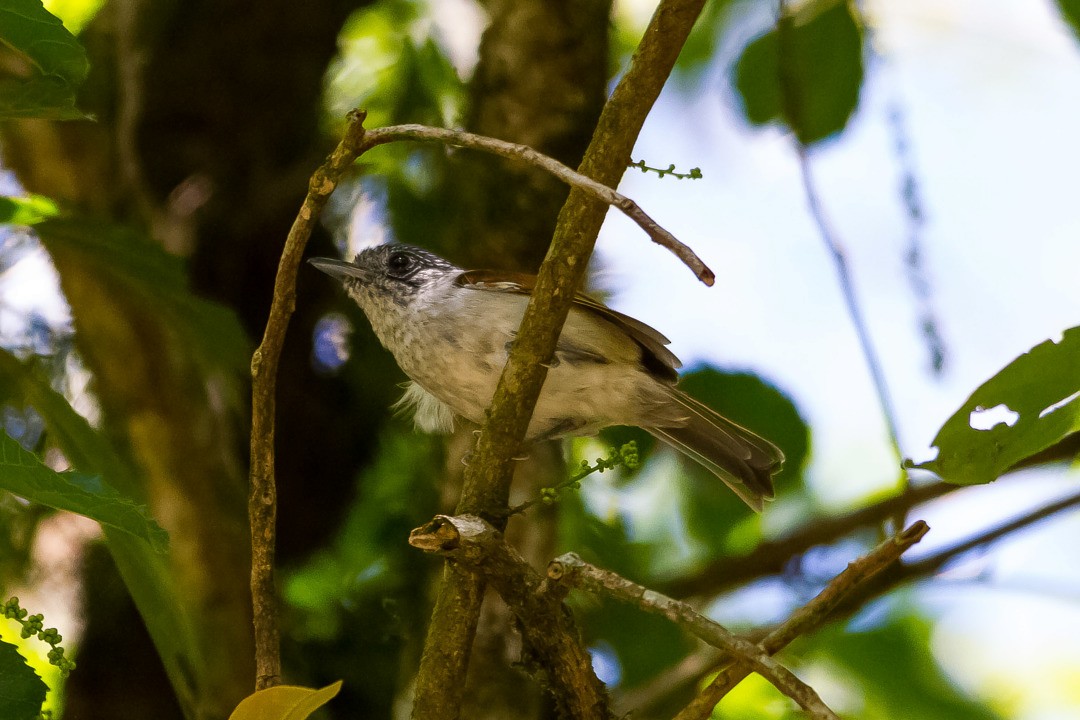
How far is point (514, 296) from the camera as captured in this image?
131 inches

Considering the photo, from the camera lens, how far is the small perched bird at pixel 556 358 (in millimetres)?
3309

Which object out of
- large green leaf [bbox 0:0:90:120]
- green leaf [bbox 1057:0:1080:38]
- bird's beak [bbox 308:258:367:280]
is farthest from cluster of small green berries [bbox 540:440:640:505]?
bird's beak [bbox 308:258:367:280]

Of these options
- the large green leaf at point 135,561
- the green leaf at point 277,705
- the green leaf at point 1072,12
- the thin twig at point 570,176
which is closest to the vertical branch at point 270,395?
the thin twig at point 570,176

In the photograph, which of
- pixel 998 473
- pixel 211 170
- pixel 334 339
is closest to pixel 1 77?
pixel 211 170

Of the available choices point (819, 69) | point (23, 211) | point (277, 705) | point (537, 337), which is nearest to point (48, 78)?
point (23, 211)

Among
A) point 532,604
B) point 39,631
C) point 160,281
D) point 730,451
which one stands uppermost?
point 730,451

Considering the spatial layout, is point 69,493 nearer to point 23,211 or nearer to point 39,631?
point 39,631

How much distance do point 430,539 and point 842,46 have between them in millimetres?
2314

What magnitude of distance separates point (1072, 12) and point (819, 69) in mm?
1282

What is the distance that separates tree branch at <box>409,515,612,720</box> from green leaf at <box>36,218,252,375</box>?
51.7 inches

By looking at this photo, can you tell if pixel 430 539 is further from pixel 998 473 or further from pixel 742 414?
pixel 742 414

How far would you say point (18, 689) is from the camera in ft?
5.24

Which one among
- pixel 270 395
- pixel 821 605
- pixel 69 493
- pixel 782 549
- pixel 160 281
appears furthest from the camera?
pixel 782 549

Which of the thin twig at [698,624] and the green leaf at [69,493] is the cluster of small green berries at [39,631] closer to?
the green leaf at [69,493]
